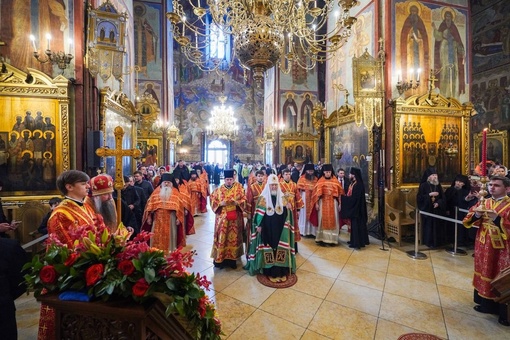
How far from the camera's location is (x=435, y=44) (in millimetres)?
7602

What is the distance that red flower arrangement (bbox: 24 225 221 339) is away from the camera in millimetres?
1335

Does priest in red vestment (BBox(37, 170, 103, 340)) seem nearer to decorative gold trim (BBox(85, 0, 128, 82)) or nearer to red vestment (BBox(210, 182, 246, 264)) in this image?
red vestment (BBox(210, 182, 246, 264))

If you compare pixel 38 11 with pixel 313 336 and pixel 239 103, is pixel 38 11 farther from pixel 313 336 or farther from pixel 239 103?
pixel 239 103

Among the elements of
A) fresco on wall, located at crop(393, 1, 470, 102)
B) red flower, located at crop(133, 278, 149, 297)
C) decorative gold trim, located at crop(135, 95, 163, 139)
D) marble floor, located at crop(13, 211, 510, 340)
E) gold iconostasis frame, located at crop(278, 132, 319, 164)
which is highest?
fresco on wall, located at crop(393, 1, 470, 102)

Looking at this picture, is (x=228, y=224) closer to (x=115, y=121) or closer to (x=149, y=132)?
(x=115, y=121)

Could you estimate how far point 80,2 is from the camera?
202 inches

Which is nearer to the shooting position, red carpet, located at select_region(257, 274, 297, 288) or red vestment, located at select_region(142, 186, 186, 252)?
red carpet, located at select_region(257, 274, 297, 288)

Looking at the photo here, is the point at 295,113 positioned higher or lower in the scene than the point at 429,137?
higher

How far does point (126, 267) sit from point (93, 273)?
17 cm

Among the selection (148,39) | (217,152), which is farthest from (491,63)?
(217,152)

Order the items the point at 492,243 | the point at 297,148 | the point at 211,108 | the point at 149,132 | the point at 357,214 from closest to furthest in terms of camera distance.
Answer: the point at 492,243
the point at 357,214
the point at 149,132
the point at 297,148
the point at 211,108

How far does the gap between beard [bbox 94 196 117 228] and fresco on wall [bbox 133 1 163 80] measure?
482 inches

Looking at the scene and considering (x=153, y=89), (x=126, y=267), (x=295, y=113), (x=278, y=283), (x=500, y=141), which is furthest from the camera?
(x=295, y=113)

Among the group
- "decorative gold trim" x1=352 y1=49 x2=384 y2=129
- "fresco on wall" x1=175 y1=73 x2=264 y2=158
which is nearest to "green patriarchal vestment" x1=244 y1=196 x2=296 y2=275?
"decorative gold trim" x1=352 y1=49 x2=384 y2=129
